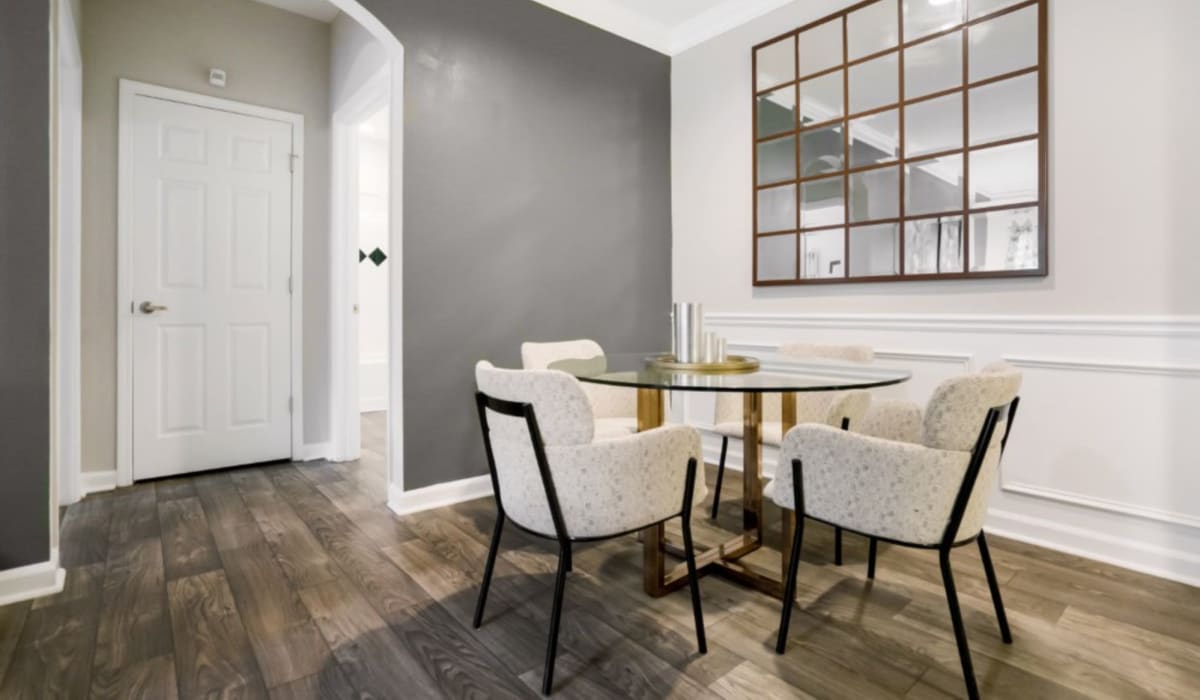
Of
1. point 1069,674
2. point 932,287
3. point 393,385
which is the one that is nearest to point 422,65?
point 393,385

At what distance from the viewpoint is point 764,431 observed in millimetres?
2564

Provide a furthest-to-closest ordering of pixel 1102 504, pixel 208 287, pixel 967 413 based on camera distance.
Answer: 1. pixel 208 287
2. pixel 1102 504
3. pixel 967 413

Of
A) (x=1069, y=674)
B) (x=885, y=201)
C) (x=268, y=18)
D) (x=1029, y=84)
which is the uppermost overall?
(x=268, y=18)

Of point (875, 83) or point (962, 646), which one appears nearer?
point (962, 646)

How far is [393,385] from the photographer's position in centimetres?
285

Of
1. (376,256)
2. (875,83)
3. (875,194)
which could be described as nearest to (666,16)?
(875,83)

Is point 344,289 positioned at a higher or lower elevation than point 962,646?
higher

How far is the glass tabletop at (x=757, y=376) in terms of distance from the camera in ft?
5.41

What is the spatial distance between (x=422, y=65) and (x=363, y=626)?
244 centimetres

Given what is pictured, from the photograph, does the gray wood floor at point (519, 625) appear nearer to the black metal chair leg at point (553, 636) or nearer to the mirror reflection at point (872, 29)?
the black metal chair leg at point (553, 636)

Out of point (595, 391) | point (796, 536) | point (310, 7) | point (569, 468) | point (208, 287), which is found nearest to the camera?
point (569, 468)

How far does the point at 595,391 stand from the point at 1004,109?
7.01ft

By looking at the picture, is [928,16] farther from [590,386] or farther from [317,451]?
[317,451]

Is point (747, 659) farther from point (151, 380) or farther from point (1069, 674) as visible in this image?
point (151, 380)
